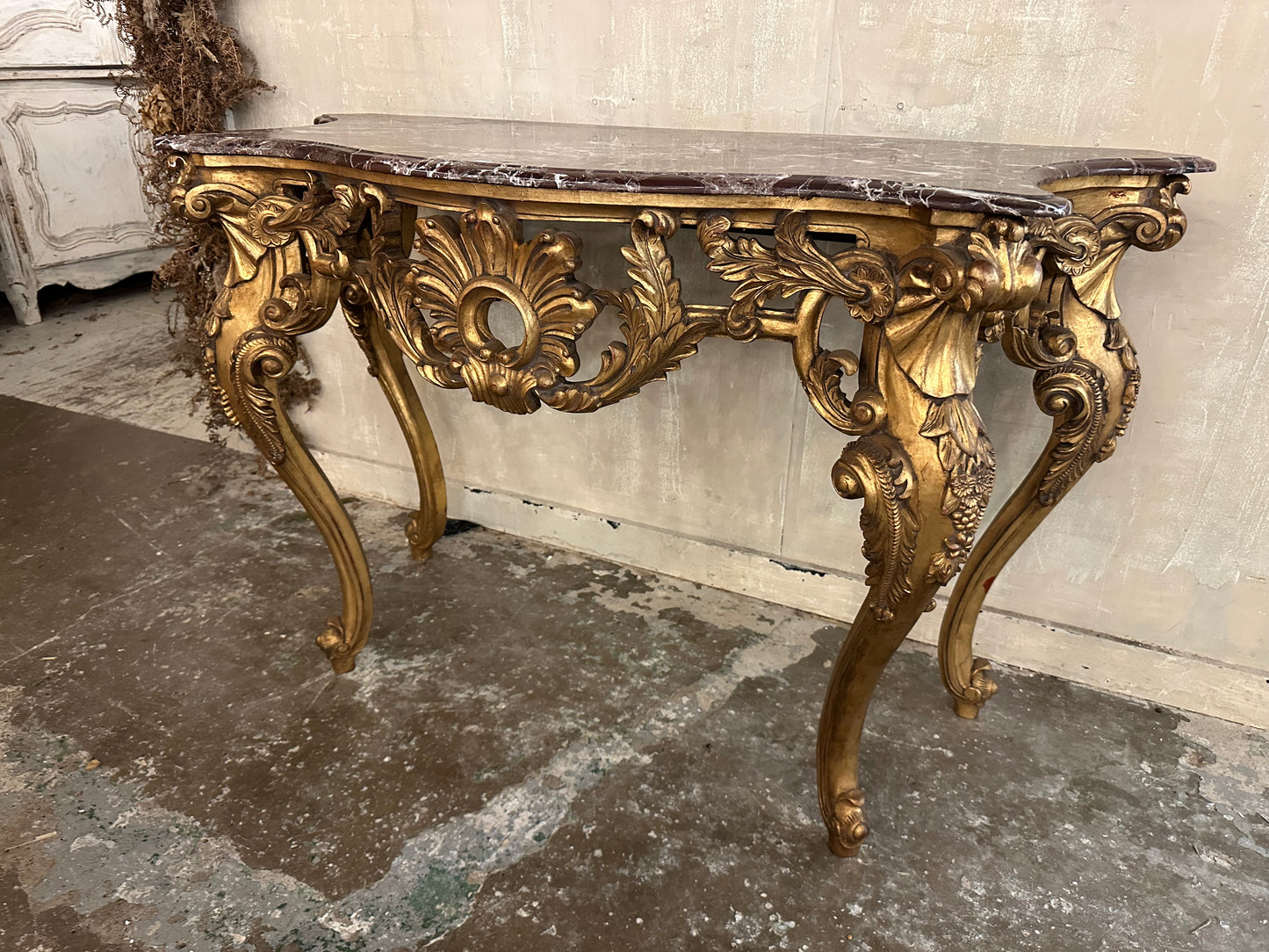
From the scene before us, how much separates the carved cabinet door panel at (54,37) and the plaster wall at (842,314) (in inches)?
85.3

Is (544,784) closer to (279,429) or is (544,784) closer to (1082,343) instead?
(279,429)

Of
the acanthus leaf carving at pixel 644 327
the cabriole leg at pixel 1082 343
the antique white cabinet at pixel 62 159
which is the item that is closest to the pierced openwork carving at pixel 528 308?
the acanthus leaf carving at pixel 644 327

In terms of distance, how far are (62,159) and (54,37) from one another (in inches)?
18.4

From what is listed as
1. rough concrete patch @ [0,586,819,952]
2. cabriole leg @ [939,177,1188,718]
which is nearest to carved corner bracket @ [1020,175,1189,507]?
cabriole leg @ [939,177,1188,718]

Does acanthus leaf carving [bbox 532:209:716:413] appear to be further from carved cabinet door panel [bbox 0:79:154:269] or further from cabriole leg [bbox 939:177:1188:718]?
carved cabinet door panel [bbox 0:79:154:269]

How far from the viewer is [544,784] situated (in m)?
1.33

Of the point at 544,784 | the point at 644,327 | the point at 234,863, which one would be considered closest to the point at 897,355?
the point at 644,327

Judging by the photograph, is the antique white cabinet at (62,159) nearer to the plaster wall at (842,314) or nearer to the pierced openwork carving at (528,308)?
the plaster wall at (842,314)

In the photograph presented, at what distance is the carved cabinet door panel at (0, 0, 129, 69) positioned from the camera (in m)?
3.22

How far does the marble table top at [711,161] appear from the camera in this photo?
0.84 metres

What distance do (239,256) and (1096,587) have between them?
1.57 metres

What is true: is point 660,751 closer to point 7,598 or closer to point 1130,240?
point 1130,240

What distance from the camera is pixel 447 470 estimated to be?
82.9 inches

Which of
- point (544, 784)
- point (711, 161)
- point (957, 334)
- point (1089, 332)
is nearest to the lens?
point (957, 334)
